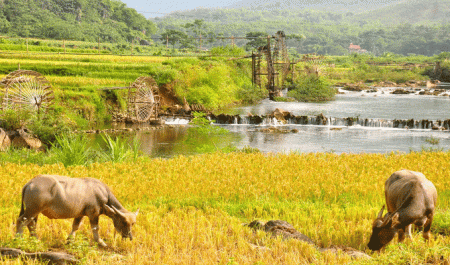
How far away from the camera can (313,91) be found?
42.0 metres

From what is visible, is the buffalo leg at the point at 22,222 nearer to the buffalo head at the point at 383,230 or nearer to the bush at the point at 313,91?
the buffalo head at the point at 383,230

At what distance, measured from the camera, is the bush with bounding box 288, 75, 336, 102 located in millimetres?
41719

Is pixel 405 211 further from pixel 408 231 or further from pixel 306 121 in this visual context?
pixel 306 121

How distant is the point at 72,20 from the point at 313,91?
57924 millimetres

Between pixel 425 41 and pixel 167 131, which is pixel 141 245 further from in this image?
pixel 425 41

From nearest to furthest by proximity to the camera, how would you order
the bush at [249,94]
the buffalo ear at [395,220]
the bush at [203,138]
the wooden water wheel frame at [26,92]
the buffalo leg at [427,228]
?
the buffalo ear at [395,220]
the buffalo leg at [427,228]
the bush at [203,138]
the wooden water wheel frame at [26,92]
the bush at [249,94]

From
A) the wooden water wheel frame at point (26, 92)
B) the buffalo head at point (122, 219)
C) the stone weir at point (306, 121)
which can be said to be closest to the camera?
the buffalo head at point (122, 219)

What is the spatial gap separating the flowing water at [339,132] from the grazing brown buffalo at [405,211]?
9692 millimetres

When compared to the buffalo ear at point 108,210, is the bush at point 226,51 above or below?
above

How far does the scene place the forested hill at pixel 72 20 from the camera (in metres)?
70.2

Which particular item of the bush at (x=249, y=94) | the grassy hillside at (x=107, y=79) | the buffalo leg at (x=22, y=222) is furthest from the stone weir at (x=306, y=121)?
the buffalo leg at (x=22, y=222)

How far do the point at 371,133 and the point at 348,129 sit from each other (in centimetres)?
168

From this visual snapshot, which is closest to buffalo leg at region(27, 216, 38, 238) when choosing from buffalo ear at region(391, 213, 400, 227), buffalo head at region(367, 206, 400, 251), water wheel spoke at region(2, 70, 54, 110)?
buffalo head at region(367, 206, 400, 251)

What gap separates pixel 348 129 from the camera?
26.6 meters
